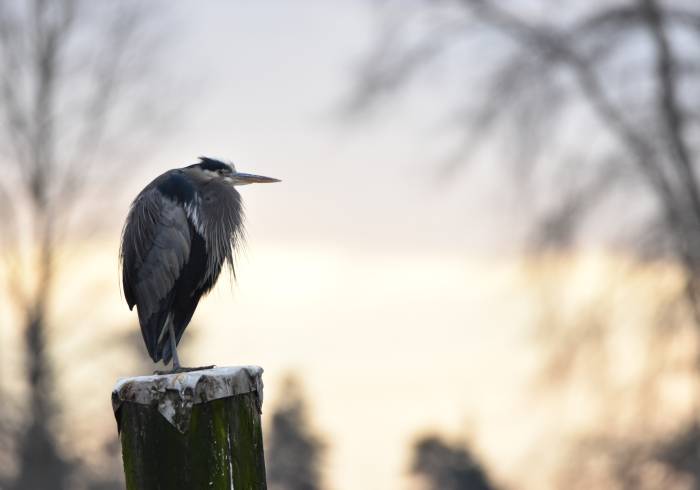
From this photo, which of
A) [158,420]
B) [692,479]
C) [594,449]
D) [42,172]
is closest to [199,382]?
[158,420]

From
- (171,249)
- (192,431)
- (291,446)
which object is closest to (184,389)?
(192,431)

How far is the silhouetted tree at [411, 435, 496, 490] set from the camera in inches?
1328

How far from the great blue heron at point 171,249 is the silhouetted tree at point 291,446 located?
25.2 m

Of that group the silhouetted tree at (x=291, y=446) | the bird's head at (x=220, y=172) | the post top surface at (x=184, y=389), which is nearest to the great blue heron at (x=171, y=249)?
the bird's head at (x=220, y=172)

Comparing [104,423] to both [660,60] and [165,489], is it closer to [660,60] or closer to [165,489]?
[660,60]

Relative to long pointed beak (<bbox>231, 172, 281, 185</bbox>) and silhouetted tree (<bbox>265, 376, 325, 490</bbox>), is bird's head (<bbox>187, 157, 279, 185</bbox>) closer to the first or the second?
long pointed beak (<bbox>231, 172, 281, 185</bbox>)

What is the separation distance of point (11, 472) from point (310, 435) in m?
17.1

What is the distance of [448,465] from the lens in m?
33.8

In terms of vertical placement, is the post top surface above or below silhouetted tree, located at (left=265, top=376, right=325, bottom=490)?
above

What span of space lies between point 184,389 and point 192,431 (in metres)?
0.13

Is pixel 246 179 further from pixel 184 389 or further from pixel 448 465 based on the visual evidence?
pixel 448 465

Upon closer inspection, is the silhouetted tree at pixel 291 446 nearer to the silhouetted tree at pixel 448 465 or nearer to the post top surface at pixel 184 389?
the silhouetted tree at pixel 448 465

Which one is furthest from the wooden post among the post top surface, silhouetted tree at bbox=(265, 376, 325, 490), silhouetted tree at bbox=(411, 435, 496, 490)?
silhouetted tree at bbox=(411, 435, 496, 490)

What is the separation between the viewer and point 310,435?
101ft
